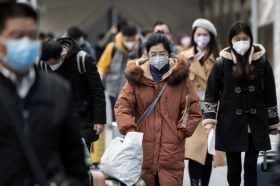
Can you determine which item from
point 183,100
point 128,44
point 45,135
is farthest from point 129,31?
point 45,135

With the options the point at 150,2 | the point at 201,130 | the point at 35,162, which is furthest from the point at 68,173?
the point at 150,2

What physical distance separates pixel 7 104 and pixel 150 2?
83.6ft

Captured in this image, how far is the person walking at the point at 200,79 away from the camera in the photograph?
805cm

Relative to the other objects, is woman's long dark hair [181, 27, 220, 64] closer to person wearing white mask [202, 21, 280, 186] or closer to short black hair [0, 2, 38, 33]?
person wearing white mask [202, 21, 280, 186]

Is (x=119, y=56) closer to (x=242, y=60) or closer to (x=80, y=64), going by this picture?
(x=80, y=64)

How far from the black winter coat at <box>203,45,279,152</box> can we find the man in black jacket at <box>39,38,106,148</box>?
105 centimetres

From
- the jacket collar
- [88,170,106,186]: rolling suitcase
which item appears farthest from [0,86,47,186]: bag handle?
the jacket collar

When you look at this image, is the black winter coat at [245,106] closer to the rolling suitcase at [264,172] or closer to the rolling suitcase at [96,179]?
the rolling suitcase at [264,172]

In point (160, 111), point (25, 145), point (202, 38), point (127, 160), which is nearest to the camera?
point (25, 145)

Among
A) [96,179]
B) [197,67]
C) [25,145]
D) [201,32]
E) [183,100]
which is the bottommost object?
[96,179]

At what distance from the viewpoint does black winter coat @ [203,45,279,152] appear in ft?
23.2

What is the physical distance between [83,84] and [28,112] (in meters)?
4.20

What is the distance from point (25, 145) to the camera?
308 cm

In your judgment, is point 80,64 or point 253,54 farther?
point 80,64
